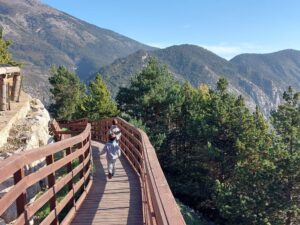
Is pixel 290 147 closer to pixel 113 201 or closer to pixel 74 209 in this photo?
pixel 113 201

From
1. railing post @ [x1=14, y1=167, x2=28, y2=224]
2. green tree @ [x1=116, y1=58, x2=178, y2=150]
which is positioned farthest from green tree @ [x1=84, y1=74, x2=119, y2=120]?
railing post @ [x1=14, y1=167, x2=28, y2=224]

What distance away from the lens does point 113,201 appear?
866 centimetres

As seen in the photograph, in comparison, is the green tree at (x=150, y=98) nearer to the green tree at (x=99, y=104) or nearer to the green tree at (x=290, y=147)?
the green tree at (x=99, y=104)

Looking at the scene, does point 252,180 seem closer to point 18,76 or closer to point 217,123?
point 217,123

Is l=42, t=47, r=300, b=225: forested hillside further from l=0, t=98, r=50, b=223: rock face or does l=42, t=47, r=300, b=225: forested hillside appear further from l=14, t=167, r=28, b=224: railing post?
l=14, t=167, r=28, b=224: railing post

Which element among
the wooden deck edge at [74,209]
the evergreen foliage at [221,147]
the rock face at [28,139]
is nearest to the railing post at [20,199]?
the wooden deck edge at [74,209]

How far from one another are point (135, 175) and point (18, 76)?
7440 mm

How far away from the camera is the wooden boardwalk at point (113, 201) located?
23.8 feet

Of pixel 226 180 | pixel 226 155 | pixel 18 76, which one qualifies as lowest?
pixel 226 180

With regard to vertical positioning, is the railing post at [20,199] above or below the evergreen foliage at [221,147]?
above

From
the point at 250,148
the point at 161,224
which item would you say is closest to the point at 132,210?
the point at 161,224

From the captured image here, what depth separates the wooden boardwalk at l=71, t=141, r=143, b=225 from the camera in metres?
7.26

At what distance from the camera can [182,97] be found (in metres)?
43.2

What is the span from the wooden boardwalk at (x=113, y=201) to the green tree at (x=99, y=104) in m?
36.0
